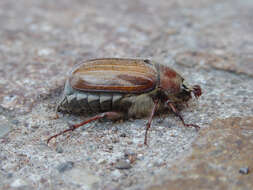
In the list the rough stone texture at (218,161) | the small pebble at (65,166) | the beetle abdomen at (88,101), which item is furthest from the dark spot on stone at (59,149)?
the rough stone texture at (218,161)

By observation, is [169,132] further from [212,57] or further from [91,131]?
[212,57]

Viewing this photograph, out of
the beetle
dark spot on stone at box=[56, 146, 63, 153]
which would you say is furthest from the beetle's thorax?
dark spot on stone at box=[56, 146, 63, 153]

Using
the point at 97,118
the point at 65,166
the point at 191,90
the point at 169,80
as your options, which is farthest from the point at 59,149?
the point at 191,90

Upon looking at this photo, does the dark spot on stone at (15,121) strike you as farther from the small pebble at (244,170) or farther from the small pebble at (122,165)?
the small pebble at (244,170)

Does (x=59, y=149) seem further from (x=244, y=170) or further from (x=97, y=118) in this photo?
(x=244, y=170)

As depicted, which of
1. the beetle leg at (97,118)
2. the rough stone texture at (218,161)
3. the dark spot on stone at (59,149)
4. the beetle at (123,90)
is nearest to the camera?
the rough stone texture at (218,161)

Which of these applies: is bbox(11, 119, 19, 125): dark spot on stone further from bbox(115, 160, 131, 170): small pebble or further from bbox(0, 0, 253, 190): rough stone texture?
bbox(115, 160, 131, 170): small pebble

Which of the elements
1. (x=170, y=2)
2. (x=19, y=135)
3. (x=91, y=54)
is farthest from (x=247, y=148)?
(x=170, y=2)
